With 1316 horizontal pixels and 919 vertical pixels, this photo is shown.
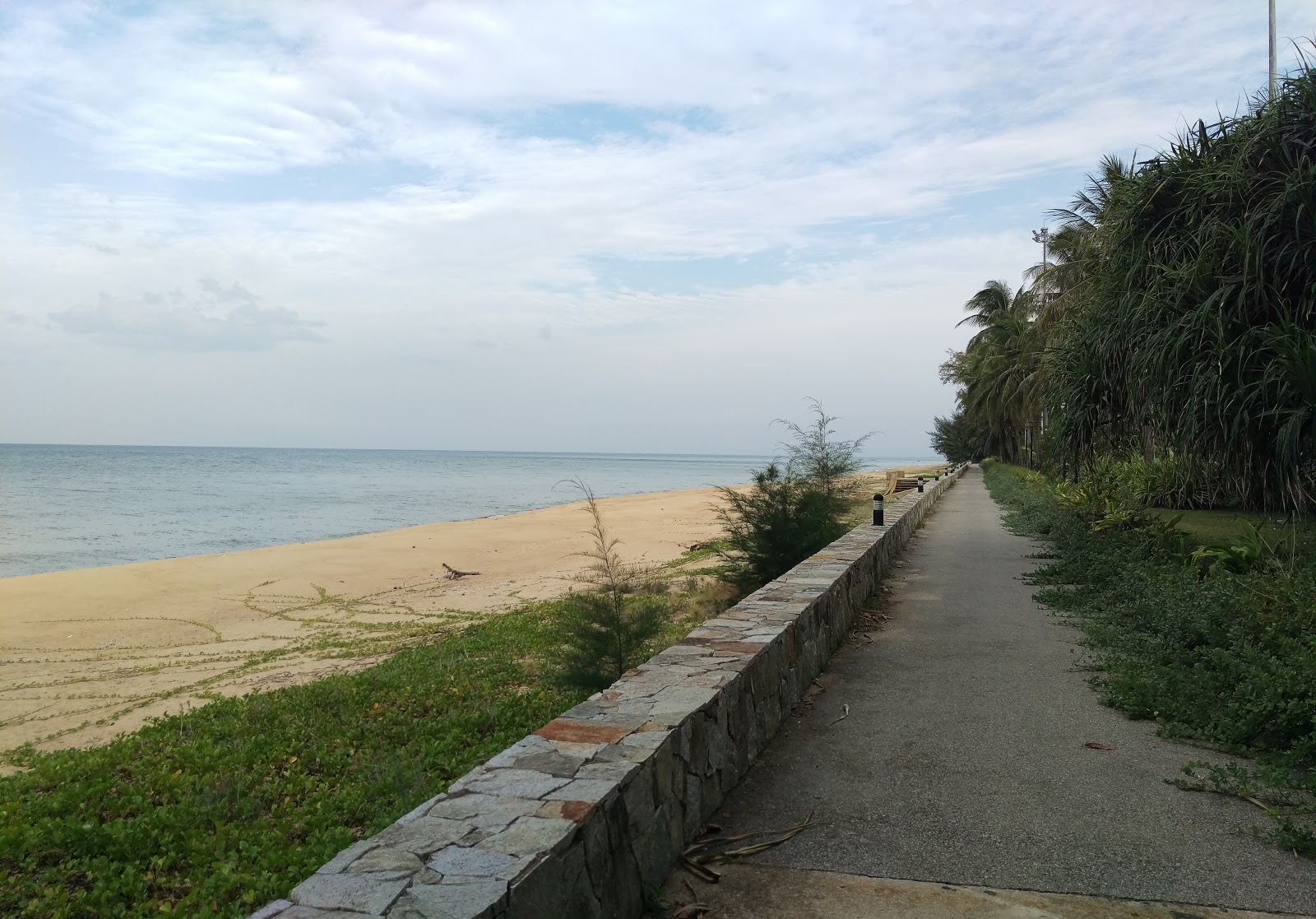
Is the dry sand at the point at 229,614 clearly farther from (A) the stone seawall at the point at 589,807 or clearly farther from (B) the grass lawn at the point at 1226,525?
(B) the grass lawn at the point at 1226,525

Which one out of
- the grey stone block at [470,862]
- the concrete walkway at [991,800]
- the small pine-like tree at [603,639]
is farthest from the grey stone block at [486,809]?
the small pine-like tree at [603,639]

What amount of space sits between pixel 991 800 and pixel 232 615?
42.9ft

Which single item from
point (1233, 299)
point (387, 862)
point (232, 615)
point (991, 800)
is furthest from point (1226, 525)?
point (387, 862)

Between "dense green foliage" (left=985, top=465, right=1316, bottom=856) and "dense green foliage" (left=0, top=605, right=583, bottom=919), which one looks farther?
"dense green foliage" (left=985, top=465, right=1316, bottom=856)

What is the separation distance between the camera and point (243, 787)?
5.56m

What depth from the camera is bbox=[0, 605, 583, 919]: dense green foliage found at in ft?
13.9

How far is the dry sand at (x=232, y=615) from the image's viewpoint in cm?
925

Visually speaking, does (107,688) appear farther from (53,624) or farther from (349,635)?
(53,624)

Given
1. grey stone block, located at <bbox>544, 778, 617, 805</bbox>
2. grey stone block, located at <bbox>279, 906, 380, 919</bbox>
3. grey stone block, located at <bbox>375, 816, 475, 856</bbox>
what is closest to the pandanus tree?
grey stone block, located at <bbox>544, 778, 617, 805</bbox>

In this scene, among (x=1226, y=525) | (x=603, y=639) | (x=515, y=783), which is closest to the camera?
(x=515, y=783)

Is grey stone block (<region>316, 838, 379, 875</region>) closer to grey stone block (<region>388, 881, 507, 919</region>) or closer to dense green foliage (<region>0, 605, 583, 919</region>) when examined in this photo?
grey stone block (<region>388, 881, 507, 919</region>)

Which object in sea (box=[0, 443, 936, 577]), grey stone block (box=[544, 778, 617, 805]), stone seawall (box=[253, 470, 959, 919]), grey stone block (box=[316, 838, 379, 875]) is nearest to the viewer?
stone seawall (box=[253, 470, 959, 919])

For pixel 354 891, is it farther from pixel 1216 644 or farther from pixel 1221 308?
pixel 1221 308

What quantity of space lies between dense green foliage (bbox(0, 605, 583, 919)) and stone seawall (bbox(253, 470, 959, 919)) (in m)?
1.57
